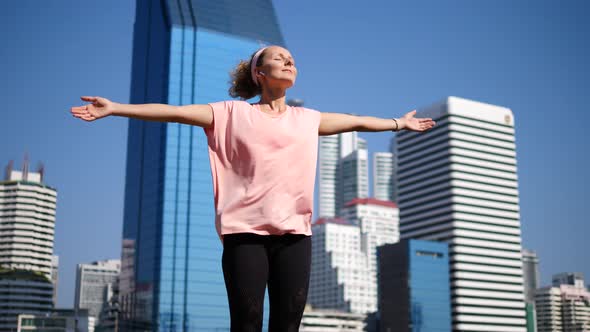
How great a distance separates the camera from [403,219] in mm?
164000

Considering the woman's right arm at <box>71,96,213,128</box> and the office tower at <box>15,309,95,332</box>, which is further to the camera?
the office tower at <box>15,309,95,332</box>

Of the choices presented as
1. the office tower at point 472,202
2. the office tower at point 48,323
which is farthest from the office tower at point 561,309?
the office tower at point 48,323

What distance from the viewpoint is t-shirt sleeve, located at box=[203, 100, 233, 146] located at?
3.91 meters

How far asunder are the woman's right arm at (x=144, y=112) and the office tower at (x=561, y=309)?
134064 millimetres

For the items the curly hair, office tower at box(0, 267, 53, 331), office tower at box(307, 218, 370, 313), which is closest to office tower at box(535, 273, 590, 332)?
office tower at box(307, 218, 370, 313)

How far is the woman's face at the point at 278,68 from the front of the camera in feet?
13.0

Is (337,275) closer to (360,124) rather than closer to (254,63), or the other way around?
(360,124)

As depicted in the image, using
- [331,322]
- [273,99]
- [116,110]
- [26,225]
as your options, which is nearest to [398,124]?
[273,99]

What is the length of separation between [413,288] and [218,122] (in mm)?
129260

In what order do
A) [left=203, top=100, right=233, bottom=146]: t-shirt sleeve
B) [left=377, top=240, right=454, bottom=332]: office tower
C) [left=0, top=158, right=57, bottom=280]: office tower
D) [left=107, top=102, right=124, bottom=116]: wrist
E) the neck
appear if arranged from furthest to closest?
[left=0, top=158, right=57, bottom=280]: office tower
[left=377, top=240, right=454, bottom=332]: office tower
the neck
[left=203, top=100, right=233, bottom=146]: t-shirt sleeve
[left=107, top=102, right=124, bottom=116]: wrist

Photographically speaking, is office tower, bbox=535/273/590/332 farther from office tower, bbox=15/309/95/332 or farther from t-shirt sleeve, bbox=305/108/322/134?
t-shirt sleeve, bbox=305/108/322/134

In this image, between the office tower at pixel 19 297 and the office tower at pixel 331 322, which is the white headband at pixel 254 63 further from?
the office tower at pixel 19 297

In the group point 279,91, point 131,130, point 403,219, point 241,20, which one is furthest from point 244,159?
point 403,219

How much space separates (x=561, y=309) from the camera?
15488cm
